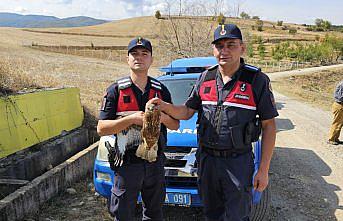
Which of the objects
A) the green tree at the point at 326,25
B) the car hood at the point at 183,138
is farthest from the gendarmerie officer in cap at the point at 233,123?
the green tree at the point at 326,25

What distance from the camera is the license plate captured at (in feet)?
11.3

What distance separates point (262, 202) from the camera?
3801 millimetres

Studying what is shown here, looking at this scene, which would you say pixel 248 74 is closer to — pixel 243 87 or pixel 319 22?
pixel 243 87

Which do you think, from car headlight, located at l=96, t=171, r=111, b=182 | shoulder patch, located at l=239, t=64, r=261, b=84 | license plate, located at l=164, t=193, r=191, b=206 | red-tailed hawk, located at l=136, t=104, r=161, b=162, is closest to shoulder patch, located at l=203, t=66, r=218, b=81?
shoulder patch, located at l=239, t=64, r=261, b=84

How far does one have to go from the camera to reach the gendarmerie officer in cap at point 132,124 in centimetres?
271

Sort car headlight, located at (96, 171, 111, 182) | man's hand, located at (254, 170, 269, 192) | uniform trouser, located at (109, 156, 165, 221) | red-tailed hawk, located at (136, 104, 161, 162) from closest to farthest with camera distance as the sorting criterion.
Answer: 1. red-tailed hawk, located at (136, 104, 161, 162)
2. man's hand, located at (254, 170, 269, 192)
3. uniform trouser, located at (109, 156, 165, 221)
4. car headlight, located at (96, 171, 111, 182)

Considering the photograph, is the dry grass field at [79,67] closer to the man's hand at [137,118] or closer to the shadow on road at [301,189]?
the shadow on road at [301,189]

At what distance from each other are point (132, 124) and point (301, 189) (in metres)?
3.43

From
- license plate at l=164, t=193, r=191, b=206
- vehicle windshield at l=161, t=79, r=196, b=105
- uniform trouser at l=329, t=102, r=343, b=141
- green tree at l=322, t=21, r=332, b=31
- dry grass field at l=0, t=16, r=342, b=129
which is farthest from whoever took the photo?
green tree at l=322, t=21, r=332, b=31

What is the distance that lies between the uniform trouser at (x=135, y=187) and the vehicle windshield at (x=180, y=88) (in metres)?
1.90

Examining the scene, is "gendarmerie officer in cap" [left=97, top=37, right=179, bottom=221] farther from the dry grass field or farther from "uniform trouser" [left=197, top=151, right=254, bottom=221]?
the dry grass field

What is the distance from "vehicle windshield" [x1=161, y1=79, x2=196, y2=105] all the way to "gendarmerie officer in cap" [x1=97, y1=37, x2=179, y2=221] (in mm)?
1818

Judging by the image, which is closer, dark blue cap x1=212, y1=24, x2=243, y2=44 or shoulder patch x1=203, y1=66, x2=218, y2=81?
dark blue cap x1=212, y1=24, x2=243, y2=44

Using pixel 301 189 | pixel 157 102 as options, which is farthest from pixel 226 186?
pixel 301 189
